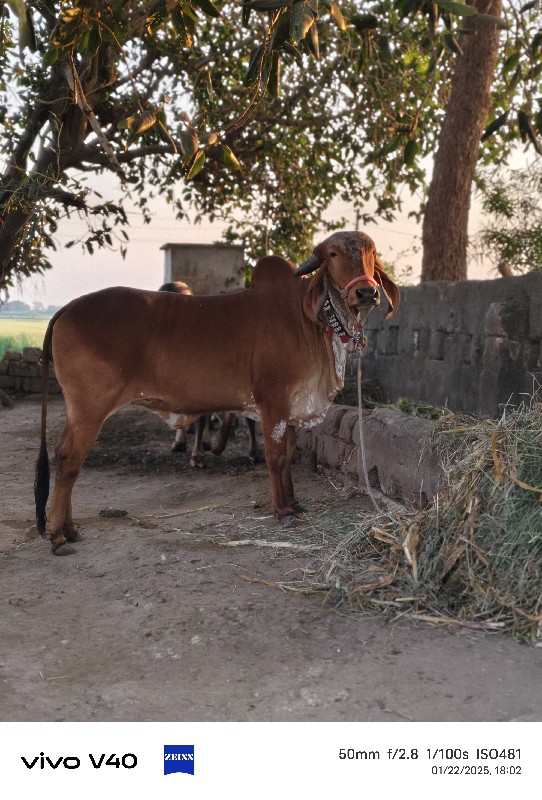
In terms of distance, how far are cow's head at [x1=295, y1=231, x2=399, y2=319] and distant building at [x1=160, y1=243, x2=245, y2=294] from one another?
7142mm

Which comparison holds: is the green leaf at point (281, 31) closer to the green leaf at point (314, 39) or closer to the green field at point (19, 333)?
the green leaf at point (314, 39)

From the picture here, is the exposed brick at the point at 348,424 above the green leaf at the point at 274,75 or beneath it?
beneath

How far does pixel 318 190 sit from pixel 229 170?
3.67ft

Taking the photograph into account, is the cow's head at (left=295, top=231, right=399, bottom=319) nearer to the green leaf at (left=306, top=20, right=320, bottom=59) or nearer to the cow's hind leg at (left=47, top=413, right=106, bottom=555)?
the green leaf at (left=306, top=20, right=320, bottom=59)

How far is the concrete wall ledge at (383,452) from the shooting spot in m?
4.95

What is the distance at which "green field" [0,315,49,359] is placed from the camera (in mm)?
14742

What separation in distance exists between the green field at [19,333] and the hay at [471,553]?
11152 millimetres

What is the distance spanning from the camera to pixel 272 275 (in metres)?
5.62

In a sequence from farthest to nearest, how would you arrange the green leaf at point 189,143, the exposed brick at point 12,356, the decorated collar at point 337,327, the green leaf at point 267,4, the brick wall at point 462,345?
the exposed brick at point 12,356
the brick wall at point 462,345
the decorated collar at point 337,327
the green leaf at point 189,143
the green leaf at point 267,4

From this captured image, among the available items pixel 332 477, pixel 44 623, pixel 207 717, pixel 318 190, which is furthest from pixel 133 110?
pixel 207 717
